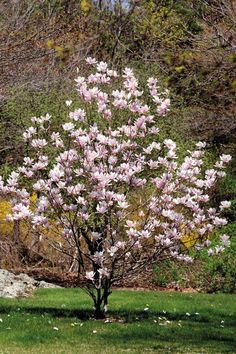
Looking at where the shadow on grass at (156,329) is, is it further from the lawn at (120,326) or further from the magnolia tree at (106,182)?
the magnolia tree at (106,182)

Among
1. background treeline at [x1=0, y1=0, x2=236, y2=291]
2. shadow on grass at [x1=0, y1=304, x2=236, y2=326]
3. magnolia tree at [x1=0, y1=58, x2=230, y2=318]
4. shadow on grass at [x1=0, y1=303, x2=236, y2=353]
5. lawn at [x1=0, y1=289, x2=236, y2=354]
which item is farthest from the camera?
background treeline at [x1=0, y1=0, x2=236, y2=291]

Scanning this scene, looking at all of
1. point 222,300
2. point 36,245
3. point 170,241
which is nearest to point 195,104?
point 36,245

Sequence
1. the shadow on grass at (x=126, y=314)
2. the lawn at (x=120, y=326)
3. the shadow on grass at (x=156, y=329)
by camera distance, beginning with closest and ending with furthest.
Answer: the lawn at (x=120, y=326) → the shadow on grass at (x=156, y=329) → the shadow on grass at (x=126, y=314)

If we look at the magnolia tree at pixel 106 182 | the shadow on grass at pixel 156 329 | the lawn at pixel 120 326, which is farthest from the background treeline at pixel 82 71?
the shadow on grass at pixel 156 329

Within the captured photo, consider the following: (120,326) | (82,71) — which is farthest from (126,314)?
(82,71)

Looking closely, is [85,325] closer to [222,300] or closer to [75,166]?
[75,166]

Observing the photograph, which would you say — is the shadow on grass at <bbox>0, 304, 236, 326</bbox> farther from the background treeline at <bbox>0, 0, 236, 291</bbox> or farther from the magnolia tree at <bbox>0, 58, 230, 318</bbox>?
the background treeline at <bbox>0, 0, 236, 291</bbox>

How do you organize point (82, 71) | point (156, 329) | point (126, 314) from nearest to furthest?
point (156, 329), point (126, 314), point (82, 71)

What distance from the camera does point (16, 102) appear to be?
19312 millimetres

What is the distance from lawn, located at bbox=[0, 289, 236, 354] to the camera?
28.2 ft

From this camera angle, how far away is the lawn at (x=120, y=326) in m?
8.60

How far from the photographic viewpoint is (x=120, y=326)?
9.94 m

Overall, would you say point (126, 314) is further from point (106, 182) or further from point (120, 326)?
point (106, 182)

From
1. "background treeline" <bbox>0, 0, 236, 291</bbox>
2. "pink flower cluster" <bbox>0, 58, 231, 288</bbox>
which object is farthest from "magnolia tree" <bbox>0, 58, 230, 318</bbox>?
"background treeline" <bbox>0, 0, 236, 291</bbox>
